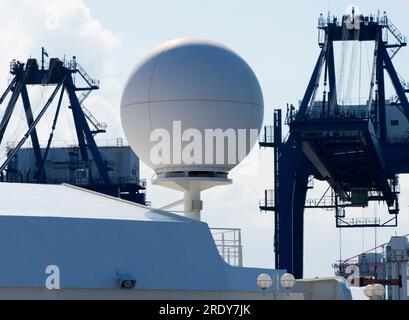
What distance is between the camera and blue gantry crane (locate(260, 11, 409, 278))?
8375 cm

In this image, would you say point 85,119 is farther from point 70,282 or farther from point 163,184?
point 70,282

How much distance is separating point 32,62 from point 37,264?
89521 millimetres

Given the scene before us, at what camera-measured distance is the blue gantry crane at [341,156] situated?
83.8 meters

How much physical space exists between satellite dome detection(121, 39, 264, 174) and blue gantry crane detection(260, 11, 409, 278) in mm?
42882

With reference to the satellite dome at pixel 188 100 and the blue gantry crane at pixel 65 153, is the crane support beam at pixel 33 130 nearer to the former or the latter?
the blue gantry crane at pixel 65 153

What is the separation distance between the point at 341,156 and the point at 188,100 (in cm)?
4892

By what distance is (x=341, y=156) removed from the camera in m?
83.6
